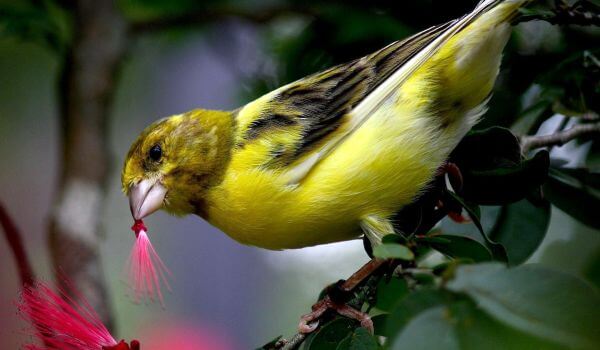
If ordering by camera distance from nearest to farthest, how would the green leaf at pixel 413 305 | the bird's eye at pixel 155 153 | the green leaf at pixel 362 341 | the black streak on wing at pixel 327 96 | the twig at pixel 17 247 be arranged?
the green leaf at pixel 413 305 < the green leaf at pixel 362 341 < the twig at pixel 17 247 < the black streak on wing at pixel 327 96 < the bird's eye at pixel 155 153

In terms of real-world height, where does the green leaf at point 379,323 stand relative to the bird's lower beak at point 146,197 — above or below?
below

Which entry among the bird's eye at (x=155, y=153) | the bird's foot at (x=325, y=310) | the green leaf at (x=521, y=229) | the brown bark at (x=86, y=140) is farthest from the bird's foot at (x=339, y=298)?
the brown bark at (x=86, y=140)

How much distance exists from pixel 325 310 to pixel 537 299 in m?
0.54

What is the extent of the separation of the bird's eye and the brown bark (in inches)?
14.5

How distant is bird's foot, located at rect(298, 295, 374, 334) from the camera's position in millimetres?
1111

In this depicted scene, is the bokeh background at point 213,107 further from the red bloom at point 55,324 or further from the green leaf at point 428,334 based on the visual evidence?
the green leaf at point 428,334

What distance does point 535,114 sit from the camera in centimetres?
161

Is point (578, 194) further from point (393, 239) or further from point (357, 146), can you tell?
point (393, 239)

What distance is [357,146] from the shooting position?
1.47 meters

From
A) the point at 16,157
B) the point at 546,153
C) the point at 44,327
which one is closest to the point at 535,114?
the point at 546,153

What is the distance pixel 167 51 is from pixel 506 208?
6.61ft

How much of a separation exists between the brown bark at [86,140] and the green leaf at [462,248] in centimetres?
104

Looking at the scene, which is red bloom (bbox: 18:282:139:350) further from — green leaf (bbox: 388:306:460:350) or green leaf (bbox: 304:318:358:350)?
green leaf (bbox: 388:306:460:350)

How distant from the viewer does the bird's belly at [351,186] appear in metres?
1.44
